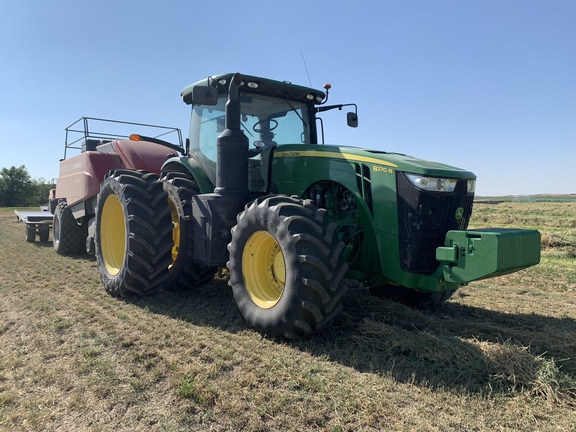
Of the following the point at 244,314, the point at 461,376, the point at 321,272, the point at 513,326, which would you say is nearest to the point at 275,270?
the point at 244,314

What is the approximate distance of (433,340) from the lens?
3807 mm

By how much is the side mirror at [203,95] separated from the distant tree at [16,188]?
192 ft

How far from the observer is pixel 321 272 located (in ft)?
12.2

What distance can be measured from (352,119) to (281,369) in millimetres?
3722

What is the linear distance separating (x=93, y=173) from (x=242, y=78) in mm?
5001

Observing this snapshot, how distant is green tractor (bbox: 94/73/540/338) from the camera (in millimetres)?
3750

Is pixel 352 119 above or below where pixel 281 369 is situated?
above

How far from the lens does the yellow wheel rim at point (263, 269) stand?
434 centimetres

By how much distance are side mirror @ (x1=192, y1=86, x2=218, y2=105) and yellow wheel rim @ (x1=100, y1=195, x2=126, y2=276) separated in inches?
93.6

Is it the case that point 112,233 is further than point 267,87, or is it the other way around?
point 112,233

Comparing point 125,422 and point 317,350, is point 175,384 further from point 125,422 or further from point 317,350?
point 317,350

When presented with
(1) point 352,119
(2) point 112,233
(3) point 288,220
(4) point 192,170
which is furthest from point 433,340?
(2) point 112,233

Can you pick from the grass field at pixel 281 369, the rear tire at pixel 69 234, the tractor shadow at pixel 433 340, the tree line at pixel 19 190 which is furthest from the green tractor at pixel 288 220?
the tree line at pixel 19 190

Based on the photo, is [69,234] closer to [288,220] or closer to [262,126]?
[262,126]
